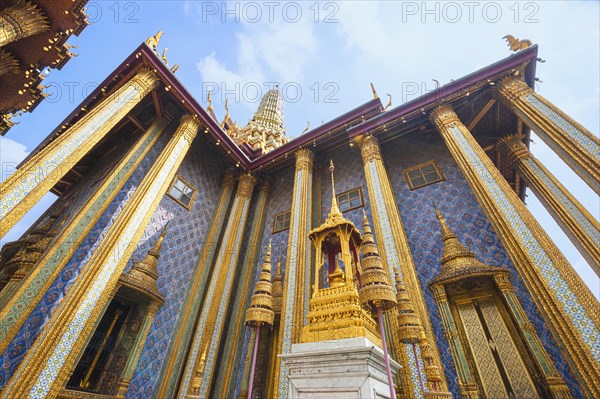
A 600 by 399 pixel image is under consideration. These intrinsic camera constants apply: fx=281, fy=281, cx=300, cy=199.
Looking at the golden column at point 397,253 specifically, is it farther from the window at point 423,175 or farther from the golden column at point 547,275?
the golden column at point 547,275

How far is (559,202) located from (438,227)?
3684 mm

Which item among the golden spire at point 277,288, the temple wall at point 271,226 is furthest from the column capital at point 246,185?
the golden spire at point 277,288

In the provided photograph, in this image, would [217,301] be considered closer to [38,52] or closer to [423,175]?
[423,175]

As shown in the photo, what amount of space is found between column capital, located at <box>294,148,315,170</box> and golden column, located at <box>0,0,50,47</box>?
25.9 ft

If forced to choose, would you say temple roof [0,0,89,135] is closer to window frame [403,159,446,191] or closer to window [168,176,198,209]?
window [168,176,198,209]

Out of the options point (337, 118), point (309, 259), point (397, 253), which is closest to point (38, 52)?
point (337, 118)

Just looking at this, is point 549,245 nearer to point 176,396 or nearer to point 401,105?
point 401,105

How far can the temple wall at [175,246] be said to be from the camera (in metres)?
7.18

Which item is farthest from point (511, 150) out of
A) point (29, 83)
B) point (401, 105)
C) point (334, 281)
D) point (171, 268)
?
point (29, 83)

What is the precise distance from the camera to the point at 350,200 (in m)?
9.89

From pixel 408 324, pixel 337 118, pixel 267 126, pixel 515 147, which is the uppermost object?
pixel 267 126

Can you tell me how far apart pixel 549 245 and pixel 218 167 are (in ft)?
36.1

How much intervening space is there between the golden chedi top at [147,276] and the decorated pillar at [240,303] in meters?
2.35

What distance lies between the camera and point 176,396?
Answer: 7.33m
